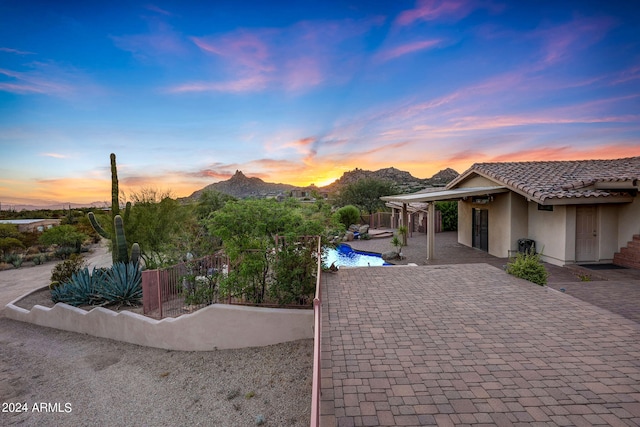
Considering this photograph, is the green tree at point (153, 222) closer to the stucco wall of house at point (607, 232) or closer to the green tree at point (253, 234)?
the green tree at point (253, 234)

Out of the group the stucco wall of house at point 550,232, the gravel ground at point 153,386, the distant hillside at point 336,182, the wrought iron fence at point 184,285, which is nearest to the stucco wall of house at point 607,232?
the stucco wall of house at point 550,232

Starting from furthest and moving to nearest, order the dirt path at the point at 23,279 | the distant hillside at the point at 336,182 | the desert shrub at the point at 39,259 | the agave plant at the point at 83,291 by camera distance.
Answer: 1. the distant hillside at the point at 336,182
2. the desert shrub at the point at 39,259
3. the dirt path at the point at 23,279
4. the agave plant at the point at 83,291

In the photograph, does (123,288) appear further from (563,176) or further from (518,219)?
(563,176)

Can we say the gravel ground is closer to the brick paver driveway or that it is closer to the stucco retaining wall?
the stucco retaining wall

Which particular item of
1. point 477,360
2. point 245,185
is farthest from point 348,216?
point 245,185

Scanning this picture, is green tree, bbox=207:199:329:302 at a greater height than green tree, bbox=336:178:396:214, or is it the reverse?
green tree, bbox=336:178:396:214

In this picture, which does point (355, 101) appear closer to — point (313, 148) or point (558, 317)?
point (313, 148)

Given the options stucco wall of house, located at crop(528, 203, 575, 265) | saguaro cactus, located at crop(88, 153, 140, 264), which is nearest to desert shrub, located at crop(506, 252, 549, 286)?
stucco wall of house, located at crop(528, 203, 575, 265)

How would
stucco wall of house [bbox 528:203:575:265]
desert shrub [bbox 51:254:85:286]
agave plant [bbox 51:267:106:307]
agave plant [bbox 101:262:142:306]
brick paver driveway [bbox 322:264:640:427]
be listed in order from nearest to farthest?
brick paver driveway [bbox 322:264:640:427]
agave plant [bbox 101:262:142:306]
agave plant [bbox 51:267:106:307]
stucco wall of house [bbox 528:203:575:265]
desert shrub [bbox 51:254:85:286]

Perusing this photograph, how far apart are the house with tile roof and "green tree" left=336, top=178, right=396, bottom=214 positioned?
22.2 m

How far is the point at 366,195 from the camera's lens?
36.7 metres

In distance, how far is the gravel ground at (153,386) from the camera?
5.28 metres

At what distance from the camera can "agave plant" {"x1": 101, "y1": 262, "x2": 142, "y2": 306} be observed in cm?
968

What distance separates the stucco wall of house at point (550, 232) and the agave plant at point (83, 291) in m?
14.9
